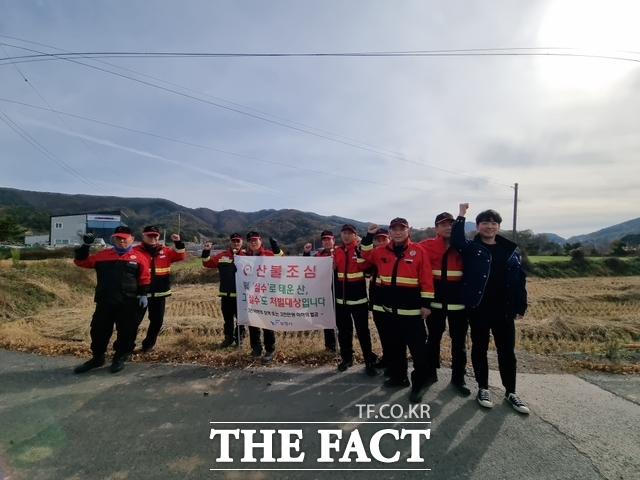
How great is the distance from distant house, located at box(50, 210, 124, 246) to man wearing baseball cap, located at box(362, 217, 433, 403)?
7459 cm

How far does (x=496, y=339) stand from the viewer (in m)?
3.85

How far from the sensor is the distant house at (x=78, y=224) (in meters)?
65.8

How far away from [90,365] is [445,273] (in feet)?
16.7

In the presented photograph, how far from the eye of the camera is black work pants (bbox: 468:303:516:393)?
376 centimetres

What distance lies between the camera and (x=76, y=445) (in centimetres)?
301

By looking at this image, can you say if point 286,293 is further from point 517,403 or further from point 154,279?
A: point 517,403

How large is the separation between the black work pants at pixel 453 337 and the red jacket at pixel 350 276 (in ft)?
3.28

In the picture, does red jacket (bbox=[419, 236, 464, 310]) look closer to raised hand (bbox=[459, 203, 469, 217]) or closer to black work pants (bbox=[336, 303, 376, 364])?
raised hand (bbox=[459, 203, 469, 217])

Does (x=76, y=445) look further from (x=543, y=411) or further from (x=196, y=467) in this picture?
(x=543, y=411)

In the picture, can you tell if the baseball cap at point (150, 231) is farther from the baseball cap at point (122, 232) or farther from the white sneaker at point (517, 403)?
the white sneaker at point (517, 403)

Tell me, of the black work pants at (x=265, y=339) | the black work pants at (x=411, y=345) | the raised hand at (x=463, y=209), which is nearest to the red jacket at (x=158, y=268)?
the black work pants at (x=265, y=339)

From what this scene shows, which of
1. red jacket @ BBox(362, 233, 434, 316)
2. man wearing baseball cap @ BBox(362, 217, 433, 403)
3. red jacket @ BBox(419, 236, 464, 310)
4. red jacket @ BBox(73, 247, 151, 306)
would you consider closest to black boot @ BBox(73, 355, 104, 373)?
red jacket @ BBox(73, 247, 151, 306)

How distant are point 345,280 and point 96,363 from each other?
3.80m

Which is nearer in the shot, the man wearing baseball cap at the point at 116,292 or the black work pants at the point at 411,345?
the black work pants at the point at 411,345
